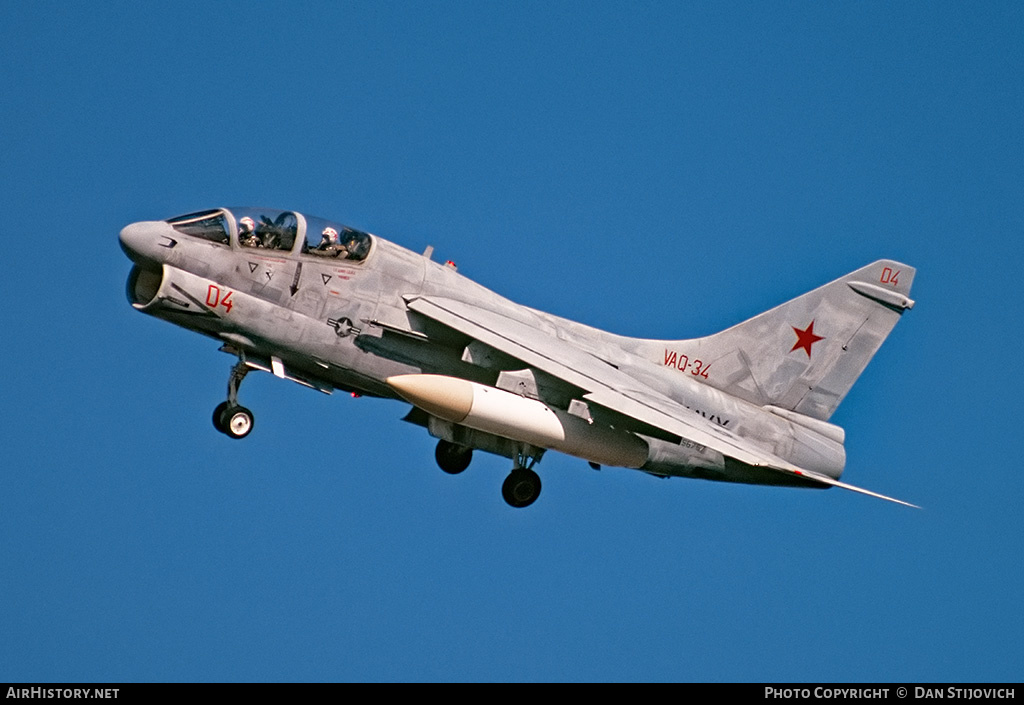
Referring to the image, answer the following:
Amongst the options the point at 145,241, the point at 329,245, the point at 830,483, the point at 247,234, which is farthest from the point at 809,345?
the point at 145,241

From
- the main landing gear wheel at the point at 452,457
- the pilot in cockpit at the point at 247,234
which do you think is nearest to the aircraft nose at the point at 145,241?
the pilot in cockpit at the point at 247,234

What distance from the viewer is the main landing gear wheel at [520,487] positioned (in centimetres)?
2027

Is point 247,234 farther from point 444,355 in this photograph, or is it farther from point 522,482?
point 522,482

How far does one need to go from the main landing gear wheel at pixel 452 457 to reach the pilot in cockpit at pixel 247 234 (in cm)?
426

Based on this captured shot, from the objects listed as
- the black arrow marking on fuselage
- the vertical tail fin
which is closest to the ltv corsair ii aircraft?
the black arrow marking on fuselage

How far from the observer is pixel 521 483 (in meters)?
20.2

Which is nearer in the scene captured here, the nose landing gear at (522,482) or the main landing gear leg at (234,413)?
the main landing gear leg at (234,413)

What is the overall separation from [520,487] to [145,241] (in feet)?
18.8

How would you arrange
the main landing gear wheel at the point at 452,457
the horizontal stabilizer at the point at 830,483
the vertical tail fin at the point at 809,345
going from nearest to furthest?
the horizontal stabilizer at the point at 830,483 → the main landing gear wheel at the point at 452,457 → the vertical tail fin at the point at 809,345

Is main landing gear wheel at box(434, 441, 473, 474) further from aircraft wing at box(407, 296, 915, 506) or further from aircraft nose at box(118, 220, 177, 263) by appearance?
aircraft nose at box(118, 220, 177, 263)

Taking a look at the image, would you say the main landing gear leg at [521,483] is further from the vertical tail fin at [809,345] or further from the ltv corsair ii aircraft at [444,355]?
the vertical tail fin at [809,345]
